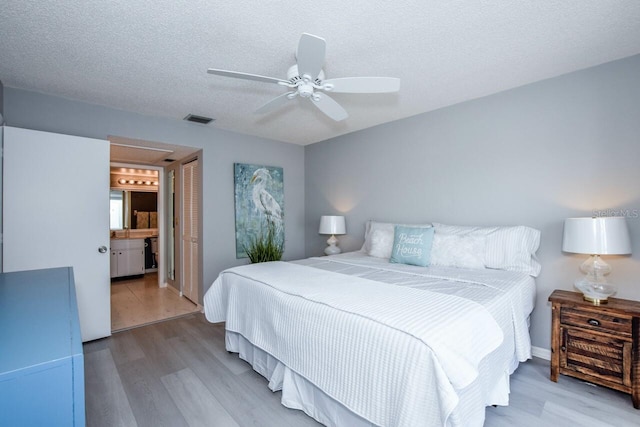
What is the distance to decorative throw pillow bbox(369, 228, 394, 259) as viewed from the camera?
3.34 m

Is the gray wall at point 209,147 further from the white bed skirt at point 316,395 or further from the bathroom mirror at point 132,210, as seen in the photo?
the bathroom mirror at point 132,210

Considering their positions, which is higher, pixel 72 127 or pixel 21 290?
pixel 72 127

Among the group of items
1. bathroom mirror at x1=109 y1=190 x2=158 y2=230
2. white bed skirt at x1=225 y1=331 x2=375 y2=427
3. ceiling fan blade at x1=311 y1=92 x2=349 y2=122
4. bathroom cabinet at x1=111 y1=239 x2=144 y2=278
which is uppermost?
ceiling fan blade at x1=311 y1=92 x2=349 y2=122

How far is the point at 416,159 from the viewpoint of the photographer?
3.55 m

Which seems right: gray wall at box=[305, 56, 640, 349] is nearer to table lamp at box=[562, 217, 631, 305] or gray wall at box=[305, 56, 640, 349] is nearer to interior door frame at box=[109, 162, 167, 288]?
table lamp at box=[562, 217, 631, 305]

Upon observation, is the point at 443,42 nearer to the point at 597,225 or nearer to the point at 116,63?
the point at 597,225

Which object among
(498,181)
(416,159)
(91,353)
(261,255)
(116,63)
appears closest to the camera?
(116,63)

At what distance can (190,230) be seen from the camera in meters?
4.37

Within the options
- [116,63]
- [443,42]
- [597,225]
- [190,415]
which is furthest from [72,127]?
[597,225]

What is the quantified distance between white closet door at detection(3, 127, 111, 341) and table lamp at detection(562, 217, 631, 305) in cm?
425

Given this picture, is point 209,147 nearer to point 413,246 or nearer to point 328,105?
point 328,105

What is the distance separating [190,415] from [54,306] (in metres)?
1.09

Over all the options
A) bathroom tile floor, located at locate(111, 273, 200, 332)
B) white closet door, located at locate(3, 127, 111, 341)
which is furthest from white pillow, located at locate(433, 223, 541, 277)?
white closet door, located at locate(3, 127, 111, 341)

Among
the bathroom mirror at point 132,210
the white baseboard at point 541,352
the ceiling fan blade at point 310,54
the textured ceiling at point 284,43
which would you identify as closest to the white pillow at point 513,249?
the white baseboard at point 541,352
